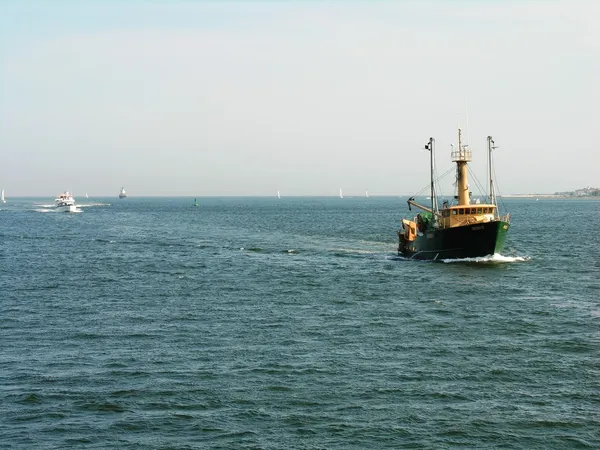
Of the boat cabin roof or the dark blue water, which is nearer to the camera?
the dark blue water

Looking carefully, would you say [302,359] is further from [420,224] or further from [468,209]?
[420,224]

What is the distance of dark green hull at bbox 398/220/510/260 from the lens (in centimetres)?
6569

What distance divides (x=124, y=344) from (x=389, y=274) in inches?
1240

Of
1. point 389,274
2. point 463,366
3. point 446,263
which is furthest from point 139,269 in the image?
point 463,366

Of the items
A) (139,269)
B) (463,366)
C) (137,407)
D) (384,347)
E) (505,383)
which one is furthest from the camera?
(139,269)

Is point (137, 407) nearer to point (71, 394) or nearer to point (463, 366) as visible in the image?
point (71, 394)

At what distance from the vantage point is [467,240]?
66.9 metres

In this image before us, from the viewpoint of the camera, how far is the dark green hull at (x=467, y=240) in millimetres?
65688

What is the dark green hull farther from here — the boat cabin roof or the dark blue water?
the dark blue water

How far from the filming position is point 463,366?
99.3 ft

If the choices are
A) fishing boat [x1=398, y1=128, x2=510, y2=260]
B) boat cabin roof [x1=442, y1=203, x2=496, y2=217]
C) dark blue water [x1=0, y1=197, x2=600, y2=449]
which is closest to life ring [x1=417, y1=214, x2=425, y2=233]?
fishing boat [x1=398, y1=128, x2=510, y2=260]

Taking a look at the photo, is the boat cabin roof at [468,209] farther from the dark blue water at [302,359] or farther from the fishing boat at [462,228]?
the dark blue water at [302,359]

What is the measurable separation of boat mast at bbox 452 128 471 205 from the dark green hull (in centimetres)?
442

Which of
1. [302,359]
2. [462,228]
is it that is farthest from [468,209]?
[302,359]
